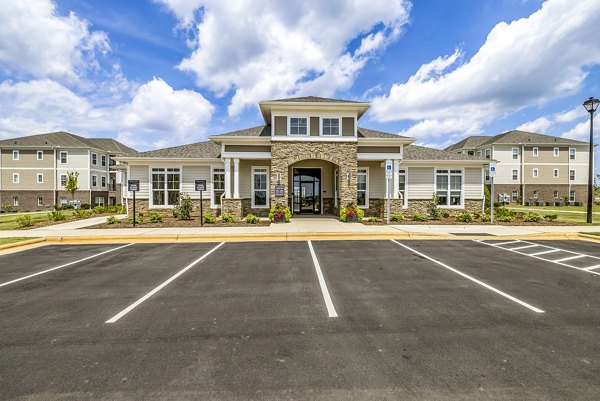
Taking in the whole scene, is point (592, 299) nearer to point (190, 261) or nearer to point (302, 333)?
point (302, 333)

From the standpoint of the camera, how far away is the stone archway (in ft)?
51.1

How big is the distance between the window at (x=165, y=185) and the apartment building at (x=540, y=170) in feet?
136

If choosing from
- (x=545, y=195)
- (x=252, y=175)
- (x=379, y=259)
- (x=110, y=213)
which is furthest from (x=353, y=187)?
(x=545, y=195)

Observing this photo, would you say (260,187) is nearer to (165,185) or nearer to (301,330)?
(165,185)

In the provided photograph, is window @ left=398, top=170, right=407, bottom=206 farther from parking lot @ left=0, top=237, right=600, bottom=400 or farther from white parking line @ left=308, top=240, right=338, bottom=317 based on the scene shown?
white parking line @ left=308, top=240, right=338, bottom=317

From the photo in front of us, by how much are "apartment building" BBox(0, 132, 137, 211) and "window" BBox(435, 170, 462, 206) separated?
130ft

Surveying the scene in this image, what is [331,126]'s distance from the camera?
→ 623 inches

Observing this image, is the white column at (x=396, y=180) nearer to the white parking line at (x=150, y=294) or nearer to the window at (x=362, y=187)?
the window at (x=362, y=187)

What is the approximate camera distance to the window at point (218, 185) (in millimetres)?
17955

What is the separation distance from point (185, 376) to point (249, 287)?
8.47 feet

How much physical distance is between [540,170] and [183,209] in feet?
156

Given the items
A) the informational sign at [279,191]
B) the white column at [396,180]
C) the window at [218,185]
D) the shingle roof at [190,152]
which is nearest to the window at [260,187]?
the window at [218,185]

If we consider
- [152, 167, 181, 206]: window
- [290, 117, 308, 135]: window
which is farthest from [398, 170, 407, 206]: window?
[152, 167, 181, 206]: window

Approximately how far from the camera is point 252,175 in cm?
1738
